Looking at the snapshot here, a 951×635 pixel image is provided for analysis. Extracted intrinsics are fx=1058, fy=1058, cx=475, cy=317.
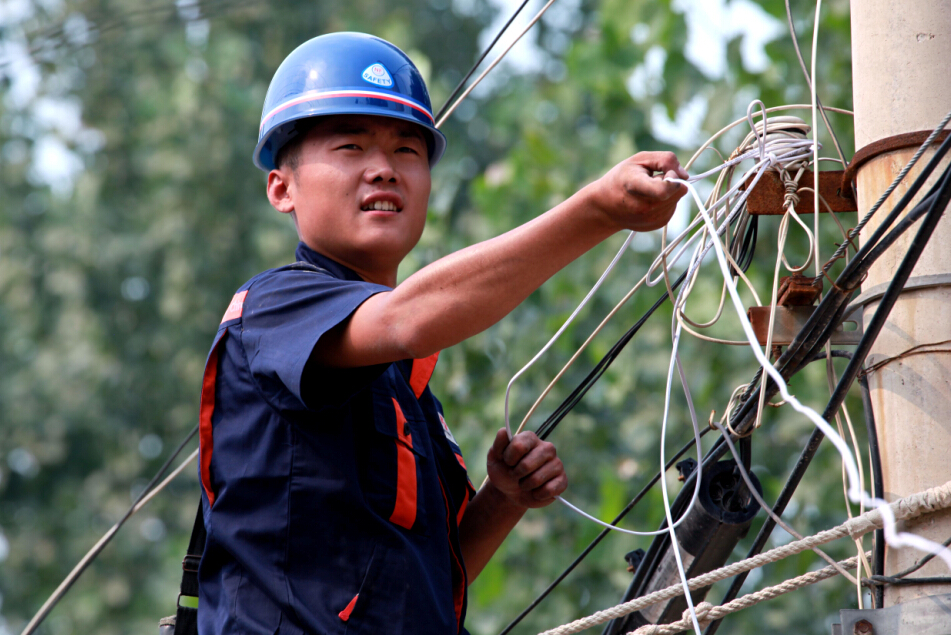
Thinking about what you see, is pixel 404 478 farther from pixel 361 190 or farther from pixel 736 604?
pixel 736 604

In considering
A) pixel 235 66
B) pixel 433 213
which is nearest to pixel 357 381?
pixel 433 213

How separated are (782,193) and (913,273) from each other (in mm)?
409

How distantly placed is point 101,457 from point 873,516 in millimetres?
11900

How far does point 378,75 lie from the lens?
2053mm

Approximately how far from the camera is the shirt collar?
78.4 inches

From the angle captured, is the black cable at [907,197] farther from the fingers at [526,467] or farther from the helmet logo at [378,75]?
the helmet logo at [378,75]

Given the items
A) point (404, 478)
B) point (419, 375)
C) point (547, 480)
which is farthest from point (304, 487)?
point (547, 480)

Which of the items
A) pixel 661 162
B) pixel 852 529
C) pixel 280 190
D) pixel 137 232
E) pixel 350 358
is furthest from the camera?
pixel 137 232

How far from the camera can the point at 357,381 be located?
1673mm

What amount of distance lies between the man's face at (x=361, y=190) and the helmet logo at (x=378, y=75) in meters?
0.08

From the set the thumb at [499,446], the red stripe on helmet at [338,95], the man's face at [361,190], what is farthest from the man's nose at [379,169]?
the thumb at [499,446]

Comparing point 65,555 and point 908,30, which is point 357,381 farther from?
point 65,555

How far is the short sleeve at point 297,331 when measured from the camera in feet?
5.29

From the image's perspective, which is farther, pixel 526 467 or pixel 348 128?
pixel 526 467
